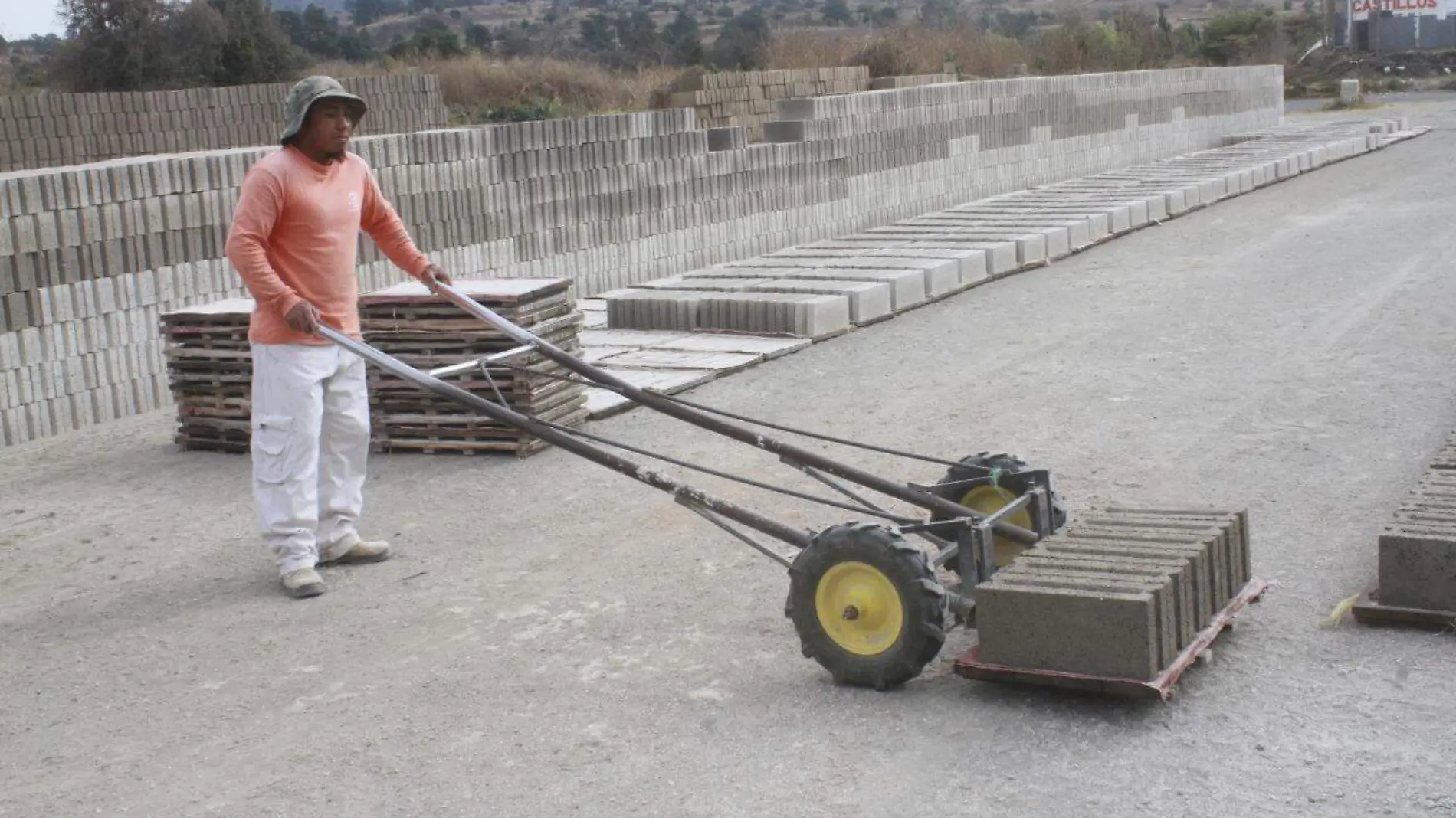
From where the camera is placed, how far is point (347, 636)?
6117 millimetres

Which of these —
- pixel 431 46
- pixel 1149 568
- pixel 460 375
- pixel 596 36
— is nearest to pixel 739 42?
pixel 596 36

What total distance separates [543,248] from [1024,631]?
1012 cm

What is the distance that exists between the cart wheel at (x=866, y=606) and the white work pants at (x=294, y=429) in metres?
2.42

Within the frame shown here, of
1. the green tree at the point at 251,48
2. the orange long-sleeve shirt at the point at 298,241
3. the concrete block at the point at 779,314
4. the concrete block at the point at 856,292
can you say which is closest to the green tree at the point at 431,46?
the green tree at the point at 251,48

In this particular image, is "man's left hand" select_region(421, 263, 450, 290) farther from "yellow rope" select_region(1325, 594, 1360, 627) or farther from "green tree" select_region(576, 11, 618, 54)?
"green tree" select_region(576, 11, 618, 54)

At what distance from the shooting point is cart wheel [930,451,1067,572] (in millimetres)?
6023

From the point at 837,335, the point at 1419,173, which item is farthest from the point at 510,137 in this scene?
the point at 1419,173

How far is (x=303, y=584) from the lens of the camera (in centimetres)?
662

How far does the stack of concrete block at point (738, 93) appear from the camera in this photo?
20.0 metres

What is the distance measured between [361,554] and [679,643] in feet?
6.33

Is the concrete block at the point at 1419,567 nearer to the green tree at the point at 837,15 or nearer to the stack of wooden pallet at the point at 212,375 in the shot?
the stack of wooden pallet at the point at 212,375

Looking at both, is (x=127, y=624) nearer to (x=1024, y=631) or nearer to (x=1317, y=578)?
(x=1024, y=631)

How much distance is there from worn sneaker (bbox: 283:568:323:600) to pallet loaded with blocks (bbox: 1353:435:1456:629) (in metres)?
4.00

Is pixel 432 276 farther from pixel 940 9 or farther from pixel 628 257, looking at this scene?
pixel 940 9
